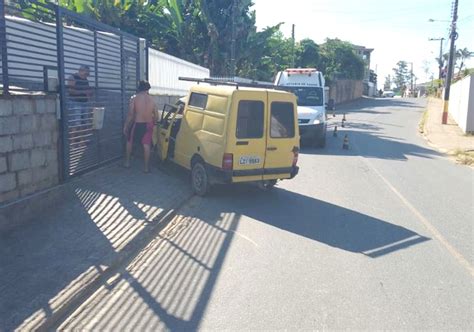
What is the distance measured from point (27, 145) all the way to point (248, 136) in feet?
11.8

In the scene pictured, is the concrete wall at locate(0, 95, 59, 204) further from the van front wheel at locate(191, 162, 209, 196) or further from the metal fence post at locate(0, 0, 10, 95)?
the van front wheel at locate(191, 162, 209, 196)

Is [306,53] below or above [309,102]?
above

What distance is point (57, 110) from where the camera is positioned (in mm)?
7441

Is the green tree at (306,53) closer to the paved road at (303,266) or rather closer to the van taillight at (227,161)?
the paved road at (303,266)

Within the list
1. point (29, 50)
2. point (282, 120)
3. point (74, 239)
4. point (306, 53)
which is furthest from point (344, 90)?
point (74, 239)

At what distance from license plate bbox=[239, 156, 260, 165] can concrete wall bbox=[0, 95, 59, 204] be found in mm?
3050

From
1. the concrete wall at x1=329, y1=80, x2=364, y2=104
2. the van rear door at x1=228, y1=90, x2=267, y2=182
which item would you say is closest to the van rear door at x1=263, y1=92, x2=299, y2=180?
the van rear door at x1=228, y1=90, x2=267, y2=182

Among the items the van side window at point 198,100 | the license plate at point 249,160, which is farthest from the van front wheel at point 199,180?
the van side window at point 198,100

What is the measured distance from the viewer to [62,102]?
7.57m

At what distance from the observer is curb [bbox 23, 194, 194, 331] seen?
3.90 m

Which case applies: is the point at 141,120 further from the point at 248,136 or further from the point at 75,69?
the point at 248,136

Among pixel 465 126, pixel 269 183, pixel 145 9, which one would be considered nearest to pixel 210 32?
pixel 145 9

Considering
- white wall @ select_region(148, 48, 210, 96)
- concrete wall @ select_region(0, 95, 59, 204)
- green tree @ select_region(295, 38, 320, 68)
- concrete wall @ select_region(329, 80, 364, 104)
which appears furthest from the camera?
concrete wall @ select_region(329, 80, 364, 104)

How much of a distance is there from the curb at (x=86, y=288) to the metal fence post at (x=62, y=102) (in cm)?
191
